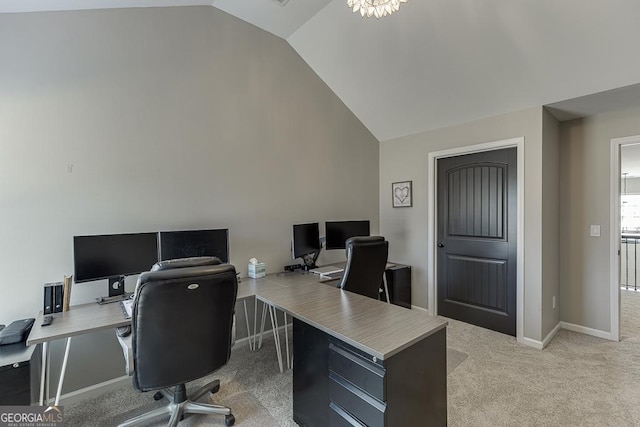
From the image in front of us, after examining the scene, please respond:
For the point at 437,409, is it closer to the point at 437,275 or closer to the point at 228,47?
the point at 437,275

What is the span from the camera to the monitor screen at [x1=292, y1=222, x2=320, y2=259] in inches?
125

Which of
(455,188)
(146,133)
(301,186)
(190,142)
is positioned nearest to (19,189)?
(146,133)

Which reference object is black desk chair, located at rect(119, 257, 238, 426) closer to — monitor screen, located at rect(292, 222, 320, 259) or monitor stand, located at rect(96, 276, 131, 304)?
monitor stand, located at rect(96, 276, 131, 304)

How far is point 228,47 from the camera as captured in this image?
2.90 meters

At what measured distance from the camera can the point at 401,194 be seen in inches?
161

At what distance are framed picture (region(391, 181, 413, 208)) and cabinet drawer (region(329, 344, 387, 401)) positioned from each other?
2.84 metres

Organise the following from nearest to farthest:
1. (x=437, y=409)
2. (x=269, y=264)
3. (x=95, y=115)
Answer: (x=437, y=409) < (x=95, y=115) < (x=269, y=264)

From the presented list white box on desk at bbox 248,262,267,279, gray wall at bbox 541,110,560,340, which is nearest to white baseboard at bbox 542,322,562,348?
gray wall at bbox 541,110,560,340

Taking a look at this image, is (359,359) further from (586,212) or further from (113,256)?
(586,212)

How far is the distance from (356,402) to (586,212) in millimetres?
3380

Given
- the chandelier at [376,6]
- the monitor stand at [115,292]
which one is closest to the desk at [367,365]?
the monitor stand at [115,292]

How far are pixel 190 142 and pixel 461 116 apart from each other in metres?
2.93

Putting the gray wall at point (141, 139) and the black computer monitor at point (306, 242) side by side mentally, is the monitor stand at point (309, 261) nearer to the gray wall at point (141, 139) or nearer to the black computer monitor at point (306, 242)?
the black computer monitor at point (306, 242)

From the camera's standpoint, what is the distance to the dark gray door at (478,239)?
3154 millimetres
